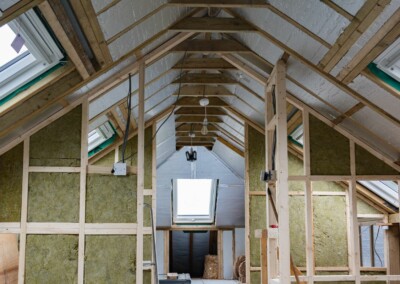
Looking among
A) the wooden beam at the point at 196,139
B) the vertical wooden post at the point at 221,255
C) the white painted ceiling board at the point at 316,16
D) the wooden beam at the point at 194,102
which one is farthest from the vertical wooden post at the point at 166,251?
the white painted ceiling board at the point at 316,16

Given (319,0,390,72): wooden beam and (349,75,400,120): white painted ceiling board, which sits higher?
(319,0,390,72): wooden beam

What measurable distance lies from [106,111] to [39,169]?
3.91 ft

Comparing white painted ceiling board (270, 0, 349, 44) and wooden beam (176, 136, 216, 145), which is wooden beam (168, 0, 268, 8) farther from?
wooden beam (176, 136, 216, 145)

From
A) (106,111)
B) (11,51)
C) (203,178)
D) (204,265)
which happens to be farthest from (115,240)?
(204,265)

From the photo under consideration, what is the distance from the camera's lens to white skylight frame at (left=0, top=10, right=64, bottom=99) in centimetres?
416

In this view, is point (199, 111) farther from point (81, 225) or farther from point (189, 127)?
point (81, 225)

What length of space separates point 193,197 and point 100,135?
445 cm

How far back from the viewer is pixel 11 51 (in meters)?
4.53

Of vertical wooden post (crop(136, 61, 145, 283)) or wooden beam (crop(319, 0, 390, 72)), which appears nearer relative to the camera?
wooden beam (crop(319, 0, 390, 72))

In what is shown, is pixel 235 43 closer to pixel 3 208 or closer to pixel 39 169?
pixel 39 169

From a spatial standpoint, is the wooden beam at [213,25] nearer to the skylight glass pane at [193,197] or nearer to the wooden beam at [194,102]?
the wooden beam at [194,102]

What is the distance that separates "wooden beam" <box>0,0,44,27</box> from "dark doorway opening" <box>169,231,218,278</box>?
9.94 meters

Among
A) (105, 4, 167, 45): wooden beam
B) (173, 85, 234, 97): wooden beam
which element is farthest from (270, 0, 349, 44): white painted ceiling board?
(173, 85, 234, 97): wooden beam

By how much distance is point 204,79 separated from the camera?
7953 millimetres
